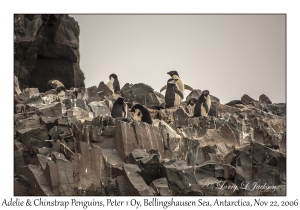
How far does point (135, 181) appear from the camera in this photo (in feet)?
55.8

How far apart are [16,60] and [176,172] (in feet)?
73.1

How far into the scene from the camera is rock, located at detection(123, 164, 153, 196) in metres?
16.5

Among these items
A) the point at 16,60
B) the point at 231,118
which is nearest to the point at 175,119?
the point at 231,118

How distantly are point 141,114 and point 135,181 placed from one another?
7.82m

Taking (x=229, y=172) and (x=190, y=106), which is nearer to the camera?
(x=229, y=172)

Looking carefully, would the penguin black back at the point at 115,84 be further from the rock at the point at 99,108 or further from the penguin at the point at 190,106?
the rock at the point at 99,108

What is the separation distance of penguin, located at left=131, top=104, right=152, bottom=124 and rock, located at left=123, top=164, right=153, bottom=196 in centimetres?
602

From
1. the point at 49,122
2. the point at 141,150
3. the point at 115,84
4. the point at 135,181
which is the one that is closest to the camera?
the point at 135,181

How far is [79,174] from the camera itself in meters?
18.5

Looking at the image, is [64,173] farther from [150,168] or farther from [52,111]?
[52,111]

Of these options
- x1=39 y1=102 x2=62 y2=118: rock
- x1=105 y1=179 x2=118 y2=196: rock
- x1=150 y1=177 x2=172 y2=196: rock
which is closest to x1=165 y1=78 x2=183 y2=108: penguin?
x1=39 y1=102 x2=62 y2=118: rock

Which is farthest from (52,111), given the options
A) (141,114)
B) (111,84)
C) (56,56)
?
(56,56)

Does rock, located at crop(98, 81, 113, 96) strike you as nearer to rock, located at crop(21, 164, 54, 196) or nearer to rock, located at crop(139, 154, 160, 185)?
rock, located at crop(21, 164, 54, 196)
